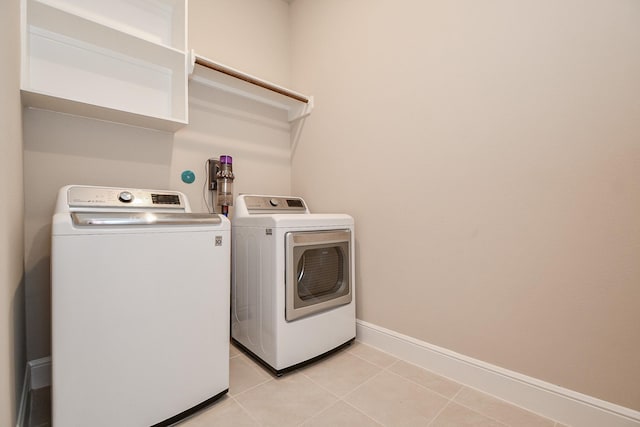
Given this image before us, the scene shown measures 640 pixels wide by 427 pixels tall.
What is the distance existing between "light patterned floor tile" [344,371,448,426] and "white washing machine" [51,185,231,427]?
638 mm

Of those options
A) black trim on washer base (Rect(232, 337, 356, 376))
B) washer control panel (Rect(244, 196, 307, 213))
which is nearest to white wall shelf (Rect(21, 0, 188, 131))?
washer control panel (Rect(244, 196, 307, 213))

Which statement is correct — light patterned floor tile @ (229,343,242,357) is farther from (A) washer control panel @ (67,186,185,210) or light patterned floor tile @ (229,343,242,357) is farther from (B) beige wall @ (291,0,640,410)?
(A) washer control panel @ (67,186,185,210)

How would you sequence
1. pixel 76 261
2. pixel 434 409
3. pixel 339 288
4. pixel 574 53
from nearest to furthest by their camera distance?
pixel 76 261, pixel 574 53, pixel 434 409, pixel 339 288

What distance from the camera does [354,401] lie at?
4.16ft

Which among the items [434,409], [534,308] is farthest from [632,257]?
[434,409]

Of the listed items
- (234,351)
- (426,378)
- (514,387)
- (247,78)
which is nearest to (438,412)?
(426,378)

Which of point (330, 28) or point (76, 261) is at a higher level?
point (330, 28)

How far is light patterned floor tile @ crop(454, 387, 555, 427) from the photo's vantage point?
1133 mm

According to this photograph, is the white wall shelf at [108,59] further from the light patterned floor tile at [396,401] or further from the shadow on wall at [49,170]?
the light patterned floor tile at [396,401]

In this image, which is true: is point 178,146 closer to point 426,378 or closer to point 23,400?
point 23,400

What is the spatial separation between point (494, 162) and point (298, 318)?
126 centimetres

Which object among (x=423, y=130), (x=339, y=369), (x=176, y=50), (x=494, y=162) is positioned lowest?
(x=339, y=369)

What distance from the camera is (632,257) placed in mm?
1007

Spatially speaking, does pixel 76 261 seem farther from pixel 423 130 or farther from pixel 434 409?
pixel 423 130
